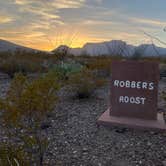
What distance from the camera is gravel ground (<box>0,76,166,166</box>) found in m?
5.29

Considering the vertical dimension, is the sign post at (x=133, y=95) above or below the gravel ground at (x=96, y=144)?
above

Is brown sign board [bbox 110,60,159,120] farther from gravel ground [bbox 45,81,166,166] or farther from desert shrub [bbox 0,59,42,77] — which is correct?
desert shrub [bbox 0,59,42,77]

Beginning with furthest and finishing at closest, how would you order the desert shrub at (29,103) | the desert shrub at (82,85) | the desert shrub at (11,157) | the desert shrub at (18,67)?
the desert shrub at (18,67), the desert shrub at (82,85), the desert shrub at (29,103), the desert shrub at (11,157)

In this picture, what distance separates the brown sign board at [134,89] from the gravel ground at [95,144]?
509 mm

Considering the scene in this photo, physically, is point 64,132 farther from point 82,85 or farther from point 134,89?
point 82,85

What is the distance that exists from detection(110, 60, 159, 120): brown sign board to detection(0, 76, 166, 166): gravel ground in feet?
1.67

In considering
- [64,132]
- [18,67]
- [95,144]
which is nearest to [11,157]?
[95,144]

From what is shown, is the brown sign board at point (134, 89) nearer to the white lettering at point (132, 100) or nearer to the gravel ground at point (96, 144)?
the white lettering at point (132, 100)

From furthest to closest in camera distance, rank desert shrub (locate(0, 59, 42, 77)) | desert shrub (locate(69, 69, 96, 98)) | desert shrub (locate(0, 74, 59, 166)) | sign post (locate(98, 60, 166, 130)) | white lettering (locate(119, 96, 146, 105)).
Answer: desert shrub (locate(0, 59, 42, 77)) < desert shrub (locate(69, 69, 96, 98)) < white lettering (locate(119, 96, 146, 105)) < sign post (locate(98, 60, 166, 130)) < desert shrub (locate(0, 74, 59, 166))

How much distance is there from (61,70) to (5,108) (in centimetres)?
681

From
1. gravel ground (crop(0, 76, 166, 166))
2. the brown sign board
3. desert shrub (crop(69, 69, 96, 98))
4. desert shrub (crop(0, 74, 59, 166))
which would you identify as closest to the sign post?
the brown sign board

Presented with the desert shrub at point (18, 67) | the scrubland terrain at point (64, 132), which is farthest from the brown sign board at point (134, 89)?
the desert shrub at point (18, 67)

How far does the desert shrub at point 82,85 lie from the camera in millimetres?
8570

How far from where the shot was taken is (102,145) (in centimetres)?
580
